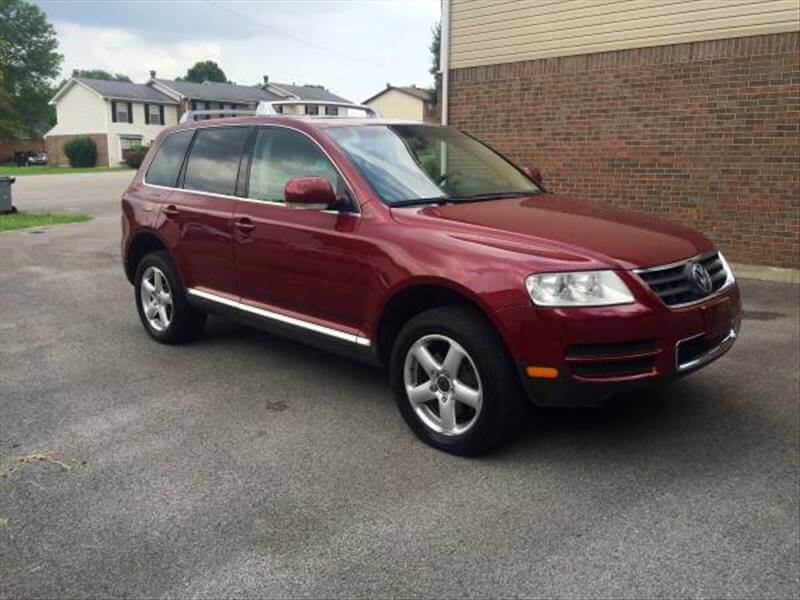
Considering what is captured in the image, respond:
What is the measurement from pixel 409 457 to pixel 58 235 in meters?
11.3

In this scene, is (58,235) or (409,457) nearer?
(409,457)

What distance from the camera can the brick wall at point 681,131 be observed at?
27.8 ft

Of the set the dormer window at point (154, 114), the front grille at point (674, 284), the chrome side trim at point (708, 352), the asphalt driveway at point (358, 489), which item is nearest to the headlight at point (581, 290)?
the front grille at point (674, 284)

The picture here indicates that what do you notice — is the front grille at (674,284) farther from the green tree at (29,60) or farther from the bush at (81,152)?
the green tree at (29,60)

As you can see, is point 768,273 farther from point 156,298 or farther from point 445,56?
point 156,298

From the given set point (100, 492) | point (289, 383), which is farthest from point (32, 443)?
point (289, 383)

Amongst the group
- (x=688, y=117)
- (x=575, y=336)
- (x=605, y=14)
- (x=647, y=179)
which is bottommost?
(x=575, y=336)

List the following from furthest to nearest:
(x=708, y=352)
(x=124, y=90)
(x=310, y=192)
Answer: (x=124, y=90), (x=310, y=192), (x=708, y=352)

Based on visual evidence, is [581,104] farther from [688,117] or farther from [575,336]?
[575,336]

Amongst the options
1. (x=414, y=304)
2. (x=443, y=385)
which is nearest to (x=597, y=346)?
(x=443, y=385)

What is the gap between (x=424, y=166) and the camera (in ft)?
15.3

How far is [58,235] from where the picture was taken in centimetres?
1323

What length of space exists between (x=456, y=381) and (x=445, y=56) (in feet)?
28.0

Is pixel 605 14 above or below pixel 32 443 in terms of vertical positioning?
above
